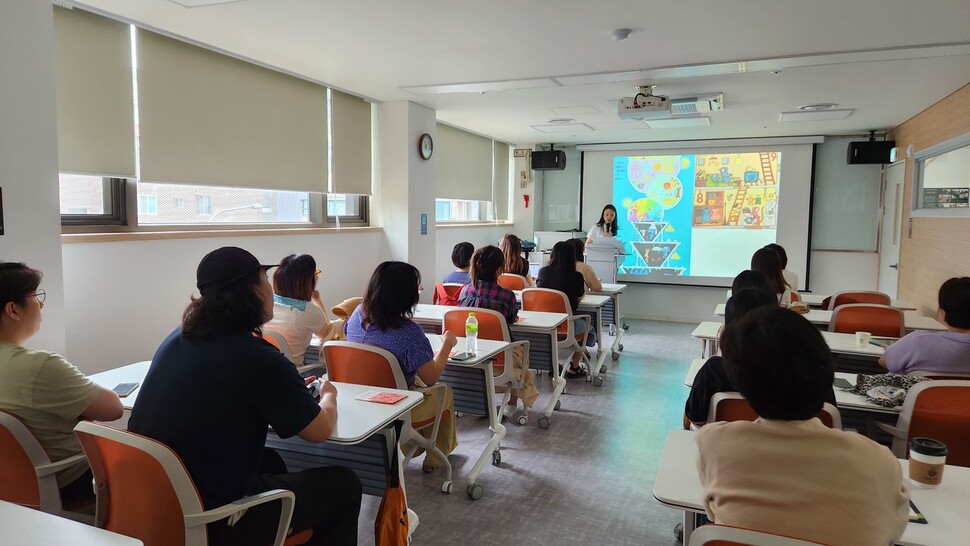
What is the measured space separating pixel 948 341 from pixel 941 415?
0.56 meters

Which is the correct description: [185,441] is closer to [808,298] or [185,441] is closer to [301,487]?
[301,487]

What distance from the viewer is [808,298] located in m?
5.84

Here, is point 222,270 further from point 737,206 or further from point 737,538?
point 737,206

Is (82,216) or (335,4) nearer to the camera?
(335,4)

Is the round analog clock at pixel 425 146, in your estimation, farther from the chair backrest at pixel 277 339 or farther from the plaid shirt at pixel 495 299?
the chair backrest at pixel 277 339

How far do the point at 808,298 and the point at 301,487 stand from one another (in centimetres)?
549

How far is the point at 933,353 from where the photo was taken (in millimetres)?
2680

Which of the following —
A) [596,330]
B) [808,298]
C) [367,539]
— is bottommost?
[367,539]

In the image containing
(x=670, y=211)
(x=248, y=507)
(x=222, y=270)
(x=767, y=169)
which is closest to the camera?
(x=248, y=507)

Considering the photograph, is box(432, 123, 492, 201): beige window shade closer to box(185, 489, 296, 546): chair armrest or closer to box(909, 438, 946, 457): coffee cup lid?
box(185, 489, 296, 546): chair armrest

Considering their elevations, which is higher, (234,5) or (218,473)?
(234,5)

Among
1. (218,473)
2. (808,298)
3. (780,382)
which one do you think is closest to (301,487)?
(218,473)

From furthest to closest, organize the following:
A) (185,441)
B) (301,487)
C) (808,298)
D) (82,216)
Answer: (808,298) → (82,216) → (301,487) → (185,441)

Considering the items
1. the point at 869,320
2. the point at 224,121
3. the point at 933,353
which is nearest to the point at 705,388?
the point at 933,353
